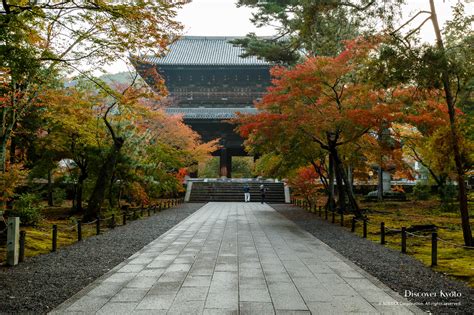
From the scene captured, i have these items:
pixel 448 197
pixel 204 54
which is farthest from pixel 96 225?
pixel 204 54

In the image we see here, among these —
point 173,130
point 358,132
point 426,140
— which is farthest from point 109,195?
point 426,140

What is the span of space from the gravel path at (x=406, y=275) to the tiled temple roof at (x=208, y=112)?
23020 millimetres

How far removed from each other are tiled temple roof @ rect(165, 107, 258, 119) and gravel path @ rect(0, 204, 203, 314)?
2202 centimetres

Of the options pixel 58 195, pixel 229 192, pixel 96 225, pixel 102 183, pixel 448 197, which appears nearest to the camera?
pixel 96 225

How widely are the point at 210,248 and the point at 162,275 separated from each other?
288 cm

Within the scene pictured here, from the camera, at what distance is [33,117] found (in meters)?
16.6

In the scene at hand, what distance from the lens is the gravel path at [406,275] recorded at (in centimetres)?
525

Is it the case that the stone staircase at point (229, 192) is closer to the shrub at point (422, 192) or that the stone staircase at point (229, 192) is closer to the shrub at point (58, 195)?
the shrub at point (422, 192)

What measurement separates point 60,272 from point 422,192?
25297 mm

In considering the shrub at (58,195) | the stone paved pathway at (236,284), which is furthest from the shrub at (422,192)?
the shrub at (58,195)

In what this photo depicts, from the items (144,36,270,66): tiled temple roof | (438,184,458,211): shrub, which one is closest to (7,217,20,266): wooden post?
(438,184,458,211): shrub

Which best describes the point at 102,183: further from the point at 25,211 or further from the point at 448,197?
the point at 448,197

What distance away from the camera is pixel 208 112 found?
3406 centimetres

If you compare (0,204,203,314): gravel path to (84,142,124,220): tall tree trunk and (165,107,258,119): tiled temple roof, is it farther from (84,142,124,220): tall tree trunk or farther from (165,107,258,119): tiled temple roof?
(165,107,258,119): tiled temple roof
